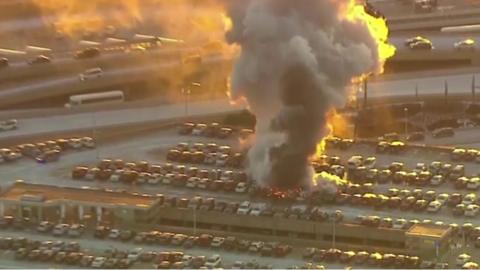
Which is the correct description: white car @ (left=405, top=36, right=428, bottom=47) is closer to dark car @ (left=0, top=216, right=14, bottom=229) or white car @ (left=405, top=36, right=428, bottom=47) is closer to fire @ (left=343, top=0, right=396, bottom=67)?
fire @ (left=343, top=0, right=396, bottom=67)

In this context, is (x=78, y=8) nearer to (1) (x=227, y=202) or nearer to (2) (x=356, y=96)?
(2) (x=356, y=96)

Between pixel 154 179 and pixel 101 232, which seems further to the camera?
pixel 154 179

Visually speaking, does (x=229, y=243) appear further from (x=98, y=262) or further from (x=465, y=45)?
(x=465, y=45)

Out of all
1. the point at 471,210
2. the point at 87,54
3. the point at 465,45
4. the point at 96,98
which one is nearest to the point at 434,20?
the point at 465,45

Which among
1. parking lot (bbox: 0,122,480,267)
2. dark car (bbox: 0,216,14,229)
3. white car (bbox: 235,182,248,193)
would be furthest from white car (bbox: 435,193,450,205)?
dark car (bbox: 0,216,14,229)

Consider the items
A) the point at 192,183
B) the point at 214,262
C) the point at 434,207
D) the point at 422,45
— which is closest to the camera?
the point at 214,262

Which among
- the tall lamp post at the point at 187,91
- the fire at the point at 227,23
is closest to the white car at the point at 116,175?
the fire at the point at 227,23
